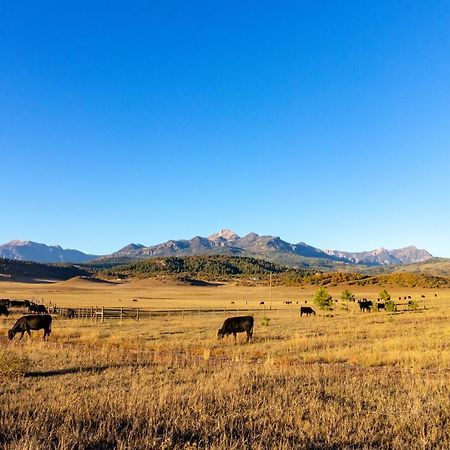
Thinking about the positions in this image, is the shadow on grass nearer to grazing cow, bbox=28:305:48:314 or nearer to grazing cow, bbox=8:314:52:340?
grazing cow, bbox=8:314:52:340

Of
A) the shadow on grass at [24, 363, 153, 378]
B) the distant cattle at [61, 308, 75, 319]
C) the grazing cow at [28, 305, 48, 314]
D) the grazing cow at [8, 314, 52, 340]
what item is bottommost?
the distant cattle at [61, 308, 75, 319]

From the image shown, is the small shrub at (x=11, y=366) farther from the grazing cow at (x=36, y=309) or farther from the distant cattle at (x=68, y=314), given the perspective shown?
the grazing cow at (x=36, y=309)

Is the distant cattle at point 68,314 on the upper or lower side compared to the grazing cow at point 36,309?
lower

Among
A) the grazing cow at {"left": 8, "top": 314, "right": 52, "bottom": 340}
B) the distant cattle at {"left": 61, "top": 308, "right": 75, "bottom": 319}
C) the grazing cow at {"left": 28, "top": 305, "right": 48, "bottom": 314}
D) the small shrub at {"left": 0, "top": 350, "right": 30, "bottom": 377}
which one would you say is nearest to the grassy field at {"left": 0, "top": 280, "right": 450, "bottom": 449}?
the small shrub at {"left": 0, "top": 350, "right": 30, "bottom": 377}

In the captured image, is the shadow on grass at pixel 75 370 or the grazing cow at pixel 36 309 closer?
the shadow on grass at pixel 75 370

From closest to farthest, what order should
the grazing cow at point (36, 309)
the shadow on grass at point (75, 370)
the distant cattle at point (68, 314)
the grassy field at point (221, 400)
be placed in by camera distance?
the grassy field at point (221, 400) < the shadow on grass at point (75, 370) < the distant cattle at point (68, 314) < the grazing cow at point (36, 309)

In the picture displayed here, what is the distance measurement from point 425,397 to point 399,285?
400 ft

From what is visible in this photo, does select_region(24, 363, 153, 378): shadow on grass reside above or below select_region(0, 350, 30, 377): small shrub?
below

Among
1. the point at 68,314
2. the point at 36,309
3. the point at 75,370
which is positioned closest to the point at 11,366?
the point at 75,370

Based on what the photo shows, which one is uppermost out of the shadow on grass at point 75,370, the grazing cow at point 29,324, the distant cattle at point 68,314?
the grazing cow at point 29,324

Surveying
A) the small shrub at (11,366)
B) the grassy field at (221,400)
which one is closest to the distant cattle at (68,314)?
the grassy field at (221,400)

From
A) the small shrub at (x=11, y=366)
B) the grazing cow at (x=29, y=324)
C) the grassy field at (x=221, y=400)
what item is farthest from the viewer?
the grazing cow at (x=29, y=324)

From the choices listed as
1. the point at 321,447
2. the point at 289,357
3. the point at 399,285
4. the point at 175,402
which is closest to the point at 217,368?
the point at 289,357

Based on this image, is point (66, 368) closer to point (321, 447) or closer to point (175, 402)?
point (175, 402)
